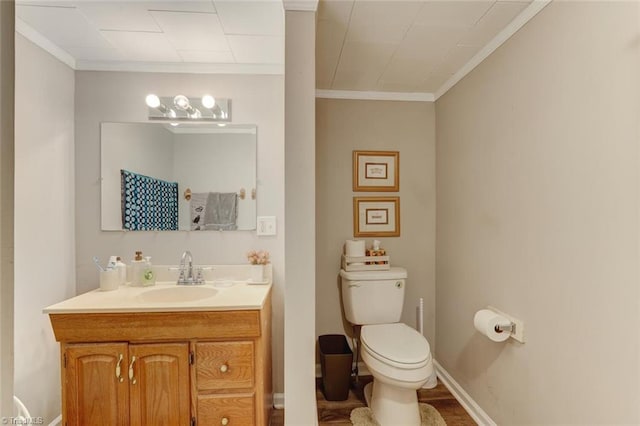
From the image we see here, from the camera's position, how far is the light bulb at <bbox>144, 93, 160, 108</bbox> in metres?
1.96

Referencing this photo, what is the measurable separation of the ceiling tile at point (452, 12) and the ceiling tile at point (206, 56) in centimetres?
115

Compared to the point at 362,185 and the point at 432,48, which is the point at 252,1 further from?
the point at 362,185

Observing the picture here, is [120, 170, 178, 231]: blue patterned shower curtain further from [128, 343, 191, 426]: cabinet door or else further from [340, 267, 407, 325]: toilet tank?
[340, 267, 407, 325]: toilet tank

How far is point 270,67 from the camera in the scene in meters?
2.03

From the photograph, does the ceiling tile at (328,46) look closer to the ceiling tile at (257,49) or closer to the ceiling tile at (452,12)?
the ceiling tile at (257,49)

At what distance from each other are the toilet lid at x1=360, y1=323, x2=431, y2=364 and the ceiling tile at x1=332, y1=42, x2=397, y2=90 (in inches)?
67.6

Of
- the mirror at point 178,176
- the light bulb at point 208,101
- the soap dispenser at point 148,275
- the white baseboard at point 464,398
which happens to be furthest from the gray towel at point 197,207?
the white baseboard at point 464,398

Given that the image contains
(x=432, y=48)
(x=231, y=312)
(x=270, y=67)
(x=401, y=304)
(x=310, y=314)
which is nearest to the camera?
(x=310, y=314)

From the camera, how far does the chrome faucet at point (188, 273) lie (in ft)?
6.32

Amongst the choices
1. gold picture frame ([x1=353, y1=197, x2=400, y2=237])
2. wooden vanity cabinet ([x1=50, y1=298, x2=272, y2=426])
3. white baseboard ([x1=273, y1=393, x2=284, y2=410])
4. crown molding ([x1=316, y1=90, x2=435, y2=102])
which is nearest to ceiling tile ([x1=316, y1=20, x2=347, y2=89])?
crown molding ([x1=316, y1=90, x2=435, y2=102])

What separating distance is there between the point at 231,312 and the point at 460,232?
154cm

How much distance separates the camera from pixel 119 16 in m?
1.53

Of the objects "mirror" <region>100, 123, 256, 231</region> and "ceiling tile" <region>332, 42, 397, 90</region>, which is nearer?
"ceiling tile" <region>332, 42, 397, 90</region>

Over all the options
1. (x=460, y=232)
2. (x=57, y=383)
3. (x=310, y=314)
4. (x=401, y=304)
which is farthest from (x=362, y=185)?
(x=57, y=383)
